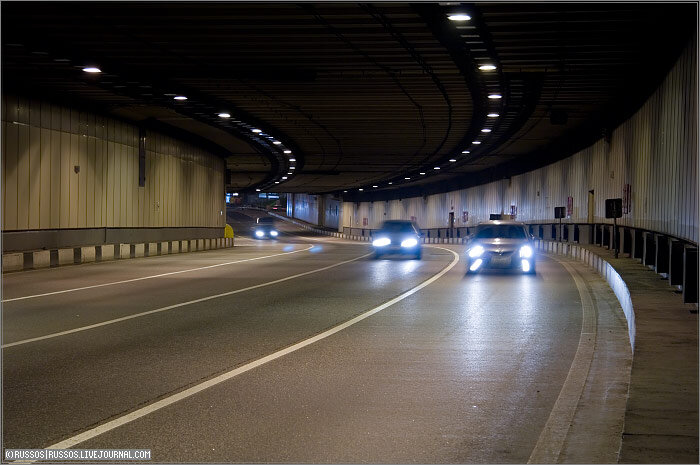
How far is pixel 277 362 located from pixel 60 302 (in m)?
8.36

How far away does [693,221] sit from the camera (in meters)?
16.3

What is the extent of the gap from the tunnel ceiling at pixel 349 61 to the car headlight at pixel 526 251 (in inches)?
178

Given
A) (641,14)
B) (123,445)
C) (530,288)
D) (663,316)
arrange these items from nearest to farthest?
(123,445), (663,316), (641,14), (530,288)

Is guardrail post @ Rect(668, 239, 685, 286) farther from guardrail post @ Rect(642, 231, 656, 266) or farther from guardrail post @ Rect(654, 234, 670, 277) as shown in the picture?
guardrail post @ Rect(642, 231, 656, 266)

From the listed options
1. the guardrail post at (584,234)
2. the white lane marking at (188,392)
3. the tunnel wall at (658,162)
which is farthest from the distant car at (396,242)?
the white lane marking at (188,392)

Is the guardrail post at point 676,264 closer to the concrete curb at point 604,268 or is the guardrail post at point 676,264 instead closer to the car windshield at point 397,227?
the concrete curb at point 604,268

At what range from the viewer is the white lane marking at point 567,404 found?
619 cm

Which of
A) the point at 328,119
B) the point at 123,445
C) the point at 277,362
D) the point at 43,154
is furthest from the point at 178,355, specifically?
the point at 328,119

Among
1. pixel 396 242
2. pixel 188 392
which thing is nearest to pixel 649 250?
pixel 188 392

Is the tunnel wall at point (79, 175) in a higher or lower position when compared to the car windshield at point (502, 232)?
higher

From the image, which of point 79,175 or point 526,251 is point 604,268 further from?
point 79,175

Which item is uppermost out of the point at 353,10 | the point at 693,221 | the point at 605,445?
the point at 353,10

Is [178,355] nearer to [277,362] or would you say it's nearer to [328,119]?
[277,362]

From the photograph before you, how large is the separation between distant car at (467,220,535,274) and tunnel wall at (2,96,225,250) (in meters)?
13.4
